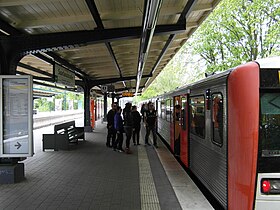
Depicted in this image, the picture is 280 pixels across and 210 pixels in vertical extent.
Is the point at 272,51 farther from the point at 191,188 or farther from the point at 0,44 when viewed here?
the point at 0,44

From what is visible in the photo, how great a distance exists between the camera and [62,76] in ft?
34.4

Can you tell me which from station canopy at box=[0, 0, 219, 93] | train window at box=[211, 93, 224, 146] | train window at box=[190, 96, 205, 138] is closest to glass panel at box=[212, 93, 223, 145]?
train window at box=[211, 93, 224, 146]

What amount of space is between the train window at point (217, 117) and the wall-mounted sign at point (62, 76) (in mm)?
6095

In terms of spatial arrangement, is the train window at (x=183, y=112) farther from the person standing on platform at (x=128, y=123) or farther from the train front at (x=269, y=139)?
the train front at (x=269, y=139)

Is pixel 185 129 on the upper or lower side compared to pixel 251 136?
lower

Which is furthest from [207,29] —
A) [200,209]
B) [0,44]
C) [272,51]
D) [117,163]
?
[200,209]

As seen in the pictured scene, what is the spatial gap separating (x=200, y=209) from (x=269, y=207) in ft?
4.02

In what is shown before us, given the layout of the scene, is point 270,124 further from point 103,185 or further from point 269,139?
point 103,185

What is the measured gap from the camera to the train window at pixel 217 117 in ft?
14.8

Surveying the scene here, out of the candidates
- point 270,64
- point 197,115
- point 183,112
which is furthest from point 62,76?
point 270,64

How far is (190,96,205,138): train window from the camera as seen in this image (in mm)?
5832

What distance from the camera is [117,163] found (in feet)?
28.3

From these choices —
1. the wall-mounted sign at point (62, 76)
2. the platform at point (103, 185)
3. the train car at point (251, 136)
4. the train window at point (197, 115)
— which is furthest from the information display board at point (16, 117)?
the train car at point (251, 136)

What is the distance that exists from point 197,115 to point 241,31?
521 inches
